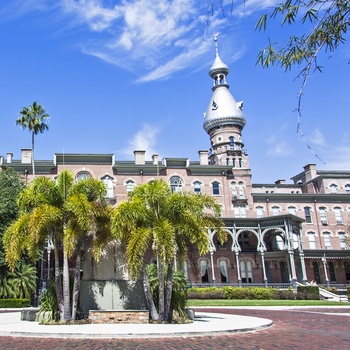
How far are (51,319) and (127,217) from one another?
5.28 m

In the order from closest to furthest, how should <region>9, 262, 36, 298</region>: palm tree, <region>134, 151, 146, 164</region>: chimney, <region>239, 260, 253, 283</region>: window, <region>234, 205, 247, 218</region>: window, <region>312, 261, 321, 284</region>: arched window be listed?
<region>9, 262, 36, 298</region>: palm tree
<region>239, 260, 253, 283</region>: window
<region>312, 261, 321, 284</region>: arched window
<region>234, 205, 247, 218</region>: window
<region>134, 151, 146, 164</region>: chimney

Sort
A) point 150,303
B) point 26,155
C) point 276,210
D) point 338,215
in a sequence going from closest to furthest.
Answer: point 150,303 < point 26,155 < point 276,210 < point 338,215

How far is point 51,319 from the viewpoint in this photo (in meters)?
15.7


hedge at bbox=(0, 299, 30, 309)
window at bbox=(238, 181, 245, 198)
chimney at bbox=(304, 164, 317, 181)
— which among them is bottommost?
hedge at bbox=(0, 299, 30, 309)

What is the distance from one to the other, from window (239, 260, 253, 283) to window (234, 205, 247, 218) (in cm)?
574

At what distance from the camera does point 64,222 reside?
16.2 metres

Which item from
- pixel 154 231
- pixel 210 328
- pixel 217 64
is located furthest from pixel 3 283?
pixel 217 64

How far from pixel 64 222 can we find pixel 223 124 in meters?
43.7

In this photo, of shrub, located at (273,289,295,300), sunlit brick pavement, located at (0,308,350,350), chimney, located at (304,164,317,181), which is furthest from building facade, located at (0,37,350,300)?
sunlit brick pavement, located at (0,308,350,350)

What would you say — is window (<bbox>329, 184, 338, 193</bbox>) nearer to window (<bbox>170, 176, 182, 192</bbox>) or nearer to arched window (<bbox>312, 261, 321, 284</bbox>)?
arched window (<bbox>312, 261, 321, 284</bbox>)

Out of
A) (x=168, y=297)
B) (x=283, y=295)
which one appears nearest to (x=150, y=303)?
(x=168, y=297)

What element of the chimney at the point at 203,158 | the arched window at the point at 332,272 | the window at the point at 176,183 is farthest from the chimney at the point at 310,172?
the window at the point at 176,183

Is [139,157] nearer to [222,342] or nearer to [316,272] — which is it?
[316,272]

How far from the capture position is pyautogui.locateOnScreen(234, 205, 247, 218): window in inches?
1868
